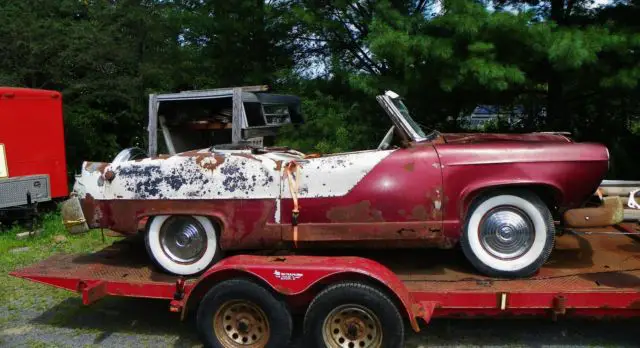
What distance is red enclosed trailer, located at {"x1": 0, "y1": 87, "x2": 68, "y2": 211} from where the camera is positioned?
8867mm

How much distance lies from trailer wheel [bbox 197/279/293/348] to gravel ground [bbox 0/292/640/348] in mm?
493

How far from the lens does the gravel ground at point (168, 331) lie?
174 inches

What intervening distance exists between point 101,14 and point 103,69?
125 centimetres

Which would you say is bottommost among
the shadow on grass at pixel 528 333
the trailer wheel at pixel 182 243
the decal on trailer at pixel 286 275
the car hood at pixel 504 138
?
the shadow on grass at pixel 528 333

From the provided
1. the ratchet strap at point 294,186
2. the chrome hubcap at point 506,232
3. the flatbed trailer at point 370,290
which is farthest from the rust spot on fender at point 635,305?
the ratchet strap at point 294,186

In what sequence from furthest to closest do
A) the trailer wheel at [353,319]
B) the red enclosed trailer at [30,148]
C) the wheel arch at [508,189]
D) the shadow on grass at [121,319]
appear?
1. the red enclosed trailer at [30,148]
2. the shadow on grass at [121,319]
3. the wheel arch at [508,189]
4. the trailer wheel at [353,319]

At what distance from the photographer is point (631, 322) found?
15.5 feet

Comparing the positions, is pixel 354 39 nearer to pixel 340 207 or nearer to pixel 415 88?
pixel 415 88

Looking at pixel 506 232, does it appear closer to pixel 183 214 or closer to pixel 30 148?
pixel 183 214

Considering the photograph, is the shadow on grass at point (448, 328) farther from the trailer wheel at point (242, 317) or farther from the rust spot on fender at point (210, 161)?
the rust spot on fender at point (210, 161)

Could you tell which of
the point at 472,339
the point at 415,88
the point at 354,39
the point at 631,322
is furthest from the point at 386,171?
the point at 354,39

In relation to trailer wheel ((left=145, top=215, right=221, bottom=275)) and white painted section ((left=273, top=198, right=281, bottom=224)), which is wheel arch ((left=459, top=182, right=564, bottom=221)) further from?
trailer wheel ((left=145, top=215, right=221, bottom=275))

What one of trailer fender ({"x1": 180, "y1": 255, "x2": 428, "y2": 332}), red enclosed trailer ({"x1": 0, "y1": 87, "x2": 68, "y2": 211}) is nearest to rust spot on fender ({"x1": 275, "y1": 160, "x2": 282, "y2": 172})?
trailer fender ({"x1": 180, "y1": 255, "x2": 428, "y2": 332})

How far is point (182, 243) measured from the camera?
15.0ft
